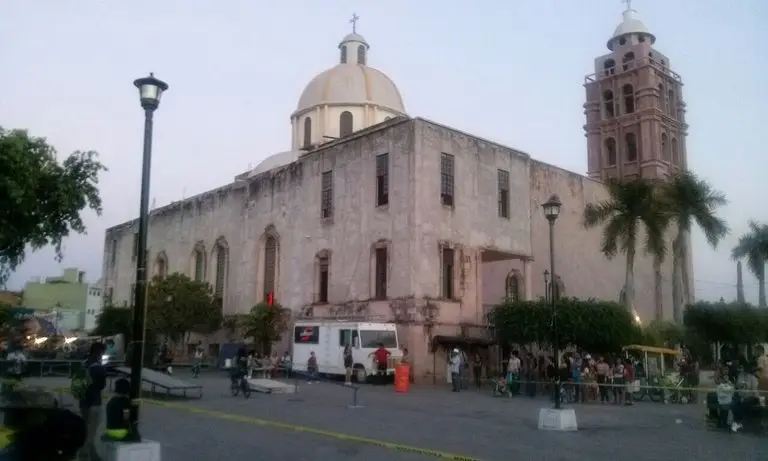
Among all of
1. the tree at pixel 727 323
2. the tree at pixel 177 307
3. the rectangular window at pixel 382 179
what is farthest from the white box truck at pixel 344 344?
the tree at pixel 727 323

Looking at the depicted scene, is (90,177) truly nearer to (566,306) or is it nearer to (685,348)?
(566,306)

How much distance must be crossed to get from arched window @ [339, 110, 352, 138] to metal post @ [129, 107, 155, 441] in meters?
36.3

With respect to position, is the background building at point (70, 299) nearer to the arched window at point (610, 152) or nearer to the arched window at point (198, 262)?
the arched window at point (198, 262)

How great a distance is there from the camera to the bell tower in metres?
49.4

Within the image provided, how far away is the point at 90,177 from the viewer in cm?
1953

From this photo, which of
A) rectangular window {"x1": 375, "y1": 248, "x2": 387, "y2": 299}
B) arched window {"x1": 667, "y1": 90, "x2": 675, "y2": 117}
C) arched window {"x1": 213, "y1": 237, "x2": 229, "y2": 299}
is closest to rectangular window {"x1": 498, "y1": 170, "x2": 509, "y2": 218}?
rectangular window {"x1": 375, "y1": 248, "x2": 387, "y2": 299}

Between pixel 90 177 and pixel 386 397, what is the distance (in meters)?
10.7

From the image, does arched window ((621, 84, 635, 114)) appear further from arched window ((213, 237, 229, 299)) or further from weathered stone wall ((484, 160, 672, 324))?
arched window ((213, 237, 229, 299))

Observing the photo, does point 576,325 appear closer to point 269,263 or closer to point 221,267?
point 269,263

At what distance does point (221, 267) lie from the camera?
44688 millimetres

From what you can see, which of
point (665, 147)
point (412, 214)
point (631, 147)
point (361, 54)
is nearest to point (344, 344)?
point (412, 214)

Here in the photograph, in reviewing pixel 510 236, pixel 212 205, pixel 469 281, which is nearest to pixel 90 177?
pixel 469 281

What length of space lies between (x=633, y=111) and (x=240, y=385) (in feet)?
130

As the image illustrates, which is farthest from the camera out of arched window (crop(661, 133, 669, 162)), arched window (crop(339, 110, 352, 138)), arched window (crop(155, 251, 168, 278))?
arched window (crop(661, 133, 669, 162))
